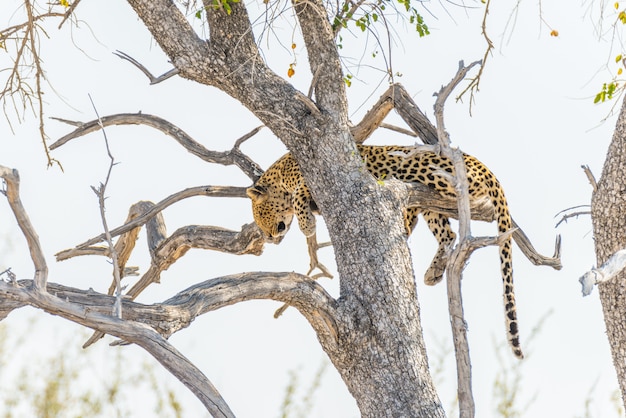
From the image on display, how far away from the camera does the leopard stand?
23.3 feet

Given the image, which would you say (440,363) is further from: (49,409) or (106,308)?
(106,308)

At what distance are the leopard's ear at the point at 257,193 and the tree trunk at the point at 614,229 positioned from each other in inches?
112

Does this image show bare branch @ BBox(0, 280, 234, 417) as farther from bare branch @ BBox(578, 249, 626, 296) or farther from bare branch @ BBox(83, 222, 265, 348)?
bare branch @ BBox(83, 222, 265, 348)

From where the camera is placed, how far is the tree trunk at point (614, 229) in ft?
19.0

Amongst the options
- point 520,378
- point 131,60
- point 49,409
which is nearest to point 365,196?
point 131,60

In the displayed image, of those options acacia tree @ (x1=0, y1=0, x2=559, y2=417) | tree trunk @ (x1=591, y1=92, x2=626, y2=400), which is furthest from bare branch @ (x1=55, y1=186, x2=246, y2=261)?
tree trunk @ (x1=591, y1=92, x2=626, y2=400)

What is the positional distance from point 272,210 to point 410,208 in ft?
4.10

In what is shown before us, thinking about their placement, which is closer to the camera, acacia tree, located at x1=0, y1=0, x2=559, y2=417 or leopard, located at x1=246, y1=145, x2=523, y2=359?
acacia tree, located at x1=0, y1=0, x2=559, y2=417


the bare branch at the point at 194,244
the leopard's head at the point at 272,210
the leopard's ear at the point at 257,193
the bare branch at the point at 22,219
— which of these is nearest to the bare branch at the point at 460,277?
the bare branch at the point at 22,219

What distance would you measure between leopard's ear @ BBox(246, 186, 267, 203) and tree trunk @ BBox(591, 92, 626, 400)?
283cm

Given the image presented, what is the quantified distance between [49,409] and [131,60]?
3033mm

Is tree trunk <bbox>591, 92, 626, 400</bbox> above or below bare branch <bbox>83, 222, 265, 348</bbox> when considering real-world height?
below

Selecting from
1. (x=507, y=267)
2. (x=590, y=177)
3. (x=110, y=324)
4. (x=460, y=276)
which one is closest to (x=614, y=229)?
(x=590, y=177)

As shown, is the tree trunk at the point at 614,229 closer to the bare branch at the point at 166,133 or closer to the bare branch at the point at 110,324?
the bare branch at the point at 110,324
